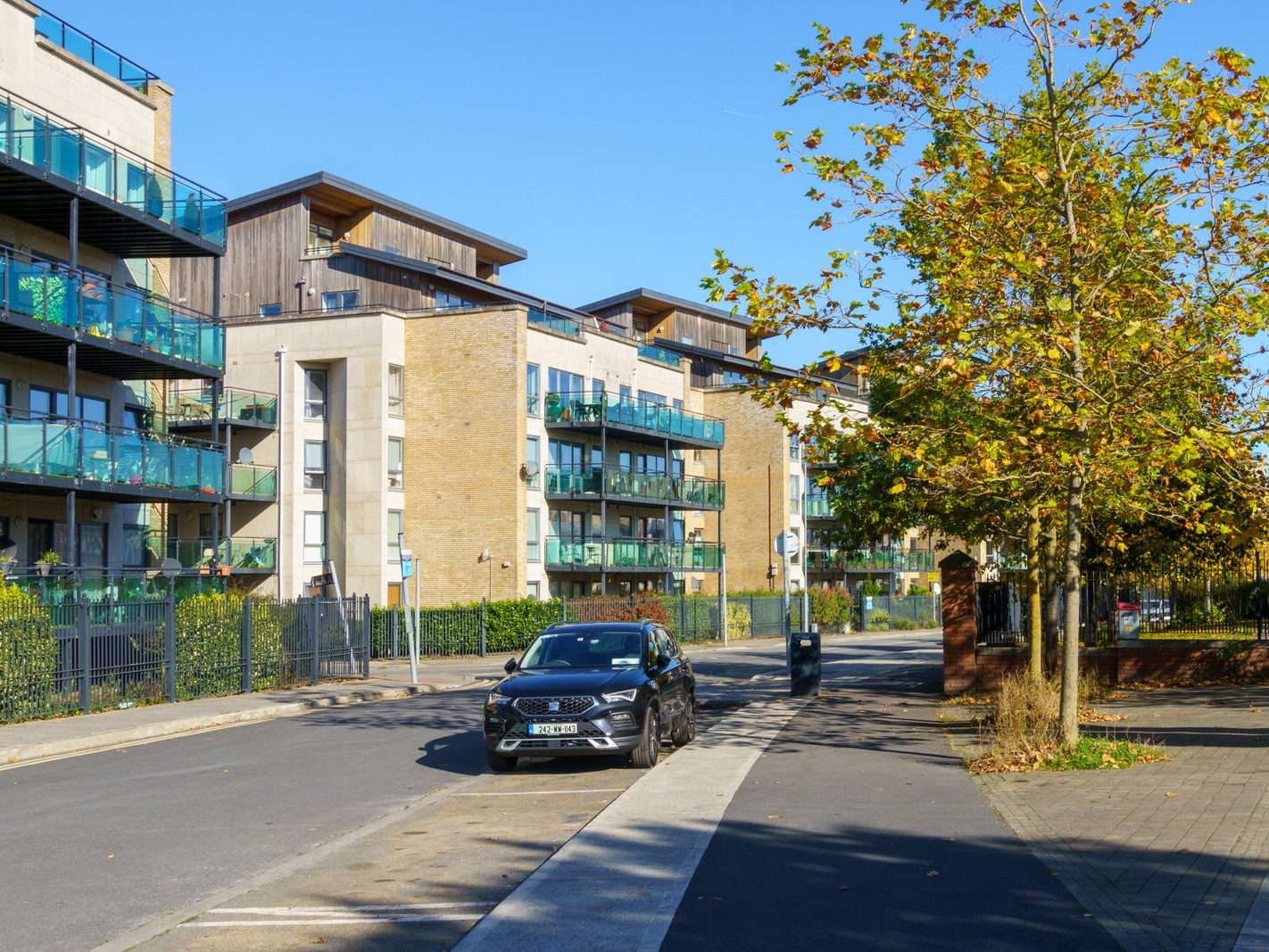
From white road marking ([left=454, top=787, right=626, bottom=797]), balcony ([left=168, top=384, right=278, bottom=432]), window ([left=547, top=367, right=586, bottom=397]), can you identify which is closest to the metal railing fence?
white road marking ([left=454, top=787, right=626, bottom=797])

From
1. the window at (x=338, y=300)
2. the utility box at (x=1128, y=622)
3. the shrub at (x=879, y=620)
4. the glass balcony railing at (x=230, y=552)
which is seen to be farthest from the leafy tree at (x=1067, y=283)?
the shrub at (x=879, y=620)

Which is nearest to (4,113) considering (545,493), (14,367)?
(14,367)

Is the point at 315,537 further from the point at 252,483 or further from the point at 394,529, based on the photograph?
the point at 252,483

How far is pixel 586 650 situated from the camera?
1603 centimetres

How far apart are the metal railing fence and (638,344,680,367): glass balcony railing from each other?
30.3m

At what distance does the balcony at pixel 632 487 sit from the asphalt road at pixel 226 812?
102ft

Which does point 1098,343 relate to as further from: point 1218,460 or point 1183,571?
point 1183,571

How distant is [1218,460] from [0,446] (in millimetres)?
20510

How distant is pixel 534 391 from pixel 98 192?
2458 cm

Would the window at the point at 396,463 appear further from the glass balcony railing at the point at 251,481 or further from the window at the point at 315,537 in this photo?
the glass balcony railing at the point at 251,481

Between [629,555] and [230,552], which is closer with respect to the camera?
[230,552]

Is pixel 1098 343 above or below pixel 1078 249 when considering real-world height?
below

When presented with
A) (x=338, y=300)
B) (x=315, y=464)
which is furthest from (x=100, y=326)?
(x=338, y=300)

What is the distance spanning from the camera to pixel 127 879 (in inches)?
367
